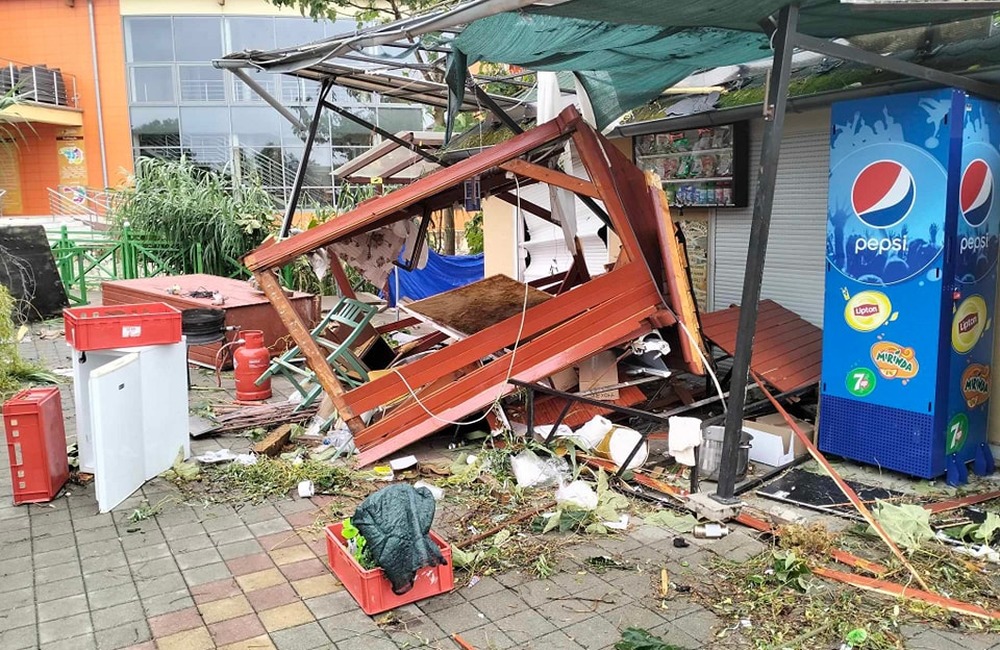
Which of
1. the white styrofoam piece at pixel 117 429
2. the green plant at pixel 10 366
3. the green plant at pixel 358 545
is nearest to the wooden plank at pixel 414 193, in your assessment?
the white styrofoam piece at pixel 117 429

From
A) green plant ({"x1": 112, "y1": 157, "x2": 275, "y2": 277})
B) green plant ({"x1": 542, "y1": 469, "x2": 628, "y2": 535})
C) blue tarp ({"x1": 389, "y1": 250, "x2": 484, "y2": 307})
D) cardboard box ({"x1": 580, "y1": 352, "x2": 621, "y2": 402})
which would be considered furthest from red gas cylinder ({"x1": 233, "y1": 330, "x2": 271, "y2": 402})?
green plant ({"x1": 112, "y1": 157, "x2": 275, "y2": 277})

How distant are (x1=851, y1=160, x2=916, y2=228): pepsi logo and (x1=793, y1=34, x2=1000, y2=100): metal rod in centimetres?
61

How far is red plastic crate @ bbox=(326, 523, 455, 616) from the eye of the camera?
3.77 m

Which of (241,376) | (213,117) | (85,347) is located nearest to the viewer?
(85,347)

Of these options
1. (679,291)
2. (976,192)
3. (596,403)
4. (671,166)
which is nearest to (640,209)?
(679,291)

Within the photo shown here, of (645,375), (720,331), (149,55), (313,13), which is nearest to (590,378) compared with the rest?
(645,375)

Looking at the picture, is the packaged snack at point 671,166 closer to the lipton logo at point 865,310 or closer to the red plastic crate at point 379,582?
the lipton logo at point 865,310

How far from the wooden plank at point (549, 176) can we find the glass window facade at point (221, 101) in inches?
788

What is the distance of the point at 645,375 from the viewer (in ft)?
21.4

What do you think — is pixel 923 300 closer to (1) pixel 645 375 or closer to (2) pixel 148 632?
(1) pixel 645 375

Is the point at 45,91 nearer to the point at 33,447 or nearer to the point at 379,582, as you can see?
the point at 33,447

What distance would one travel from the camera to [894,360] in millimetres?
5395

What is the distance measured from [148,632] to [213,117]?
80.4 ft

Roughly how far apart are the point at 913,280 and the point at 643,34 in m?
2.59
